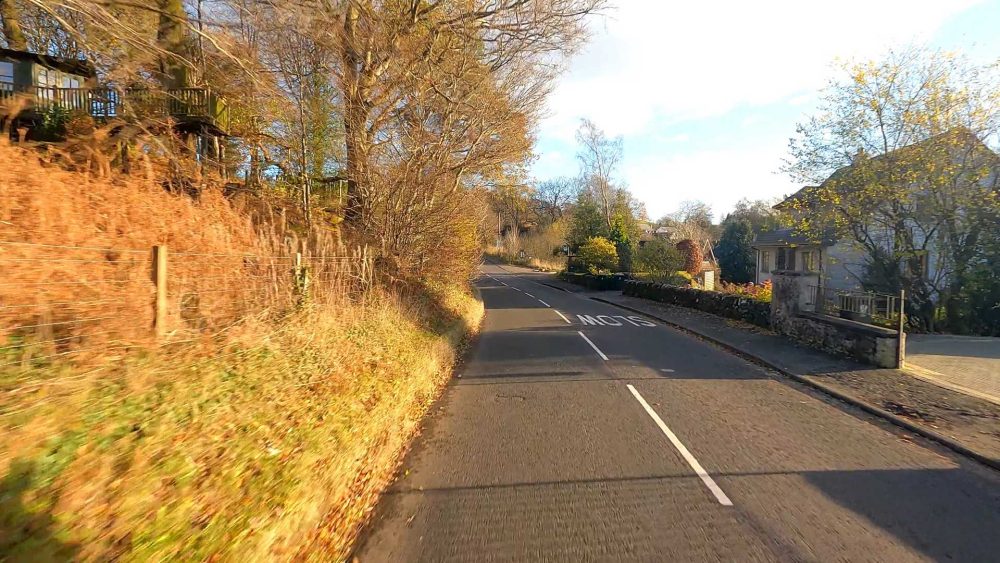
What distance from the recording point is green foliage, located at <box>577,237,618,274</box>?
38.1m

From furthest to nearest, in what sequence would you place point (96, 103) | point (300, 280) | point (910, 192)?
point (910, 192) → point (96, 103) → point (300, 280)

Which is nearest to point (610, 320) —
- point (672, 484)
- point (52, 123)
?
point (672, 484)

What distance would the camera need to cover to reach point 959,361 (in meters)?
10.2

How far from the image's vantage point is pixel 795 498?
4.42m

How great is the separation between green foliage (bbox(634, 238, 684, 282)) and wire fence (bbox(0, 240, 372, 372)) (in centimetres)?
2254

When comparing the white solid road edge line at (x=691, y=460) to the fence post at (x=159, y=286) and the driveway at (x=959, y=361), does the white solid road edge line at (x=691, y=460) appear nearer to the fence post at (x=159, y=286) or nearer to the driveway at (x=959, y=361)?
the driveway at (x=959, y=361)

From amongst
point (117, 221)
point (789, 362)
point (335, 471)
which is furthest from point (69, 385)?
point (789, 362)

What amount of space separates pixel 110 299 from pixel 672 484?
5.31m

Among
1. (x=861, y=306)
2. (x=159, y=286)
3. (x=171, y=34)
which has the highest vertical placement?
(x=171, y=34)

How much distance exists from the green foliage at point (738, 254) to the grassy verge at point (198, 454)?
40.9m

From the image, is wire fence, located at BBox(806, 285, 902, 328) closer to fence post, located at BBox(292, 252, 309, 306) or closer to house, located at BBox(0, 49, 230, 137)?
fence post, located at BBox(292, 252, 309, 306)

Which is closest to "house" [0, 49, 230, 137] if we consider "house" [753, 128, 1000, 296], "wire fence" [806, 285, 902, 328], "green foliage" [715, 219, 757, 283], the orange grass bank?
the orange grass bank

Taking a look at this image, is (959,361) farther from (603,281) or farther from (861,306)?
(603,281)

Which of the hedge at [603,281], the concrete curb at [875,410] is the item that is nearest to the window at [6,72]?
the concrete curb at [875,410]
